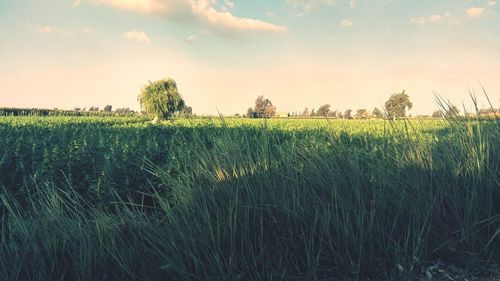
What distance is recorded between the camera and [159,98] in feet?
196

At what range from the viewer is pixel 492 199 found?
9.36ft

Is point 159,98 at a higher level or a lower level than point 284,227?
higher

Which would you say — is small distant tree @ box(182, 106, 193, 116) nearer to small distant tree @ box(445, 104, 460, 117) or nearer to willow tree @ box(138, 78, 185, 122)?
small distant tree @ box(445, 104, 460, 117)

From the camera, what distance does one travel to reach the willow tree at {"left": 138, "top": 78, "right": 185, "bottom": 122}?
6022cm

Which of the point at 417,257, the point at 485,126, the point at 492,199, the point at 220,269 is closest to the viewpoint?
the point at 220,269

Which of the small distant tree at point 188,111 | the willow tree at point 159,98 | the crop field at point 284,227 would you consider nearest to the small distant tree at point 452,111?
the crop field at point 284,227

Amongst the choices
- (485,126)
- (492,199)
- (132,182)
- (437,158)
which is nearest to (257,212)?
(437,158)

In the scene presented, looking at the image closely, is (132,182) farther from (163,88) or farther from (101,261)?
(163,88)

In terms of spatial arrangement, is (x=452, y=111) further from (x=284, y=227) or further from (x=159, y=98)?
(x=159, y=98)

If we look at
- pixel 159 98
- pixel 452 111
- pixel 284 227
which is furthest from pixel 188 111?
pixel 159 98

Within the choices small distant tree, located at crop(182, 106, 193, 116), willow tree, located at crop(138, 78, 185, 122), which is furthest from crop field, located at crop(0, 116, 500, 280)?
willow tree, located at crop(138, 78, 185, 122)

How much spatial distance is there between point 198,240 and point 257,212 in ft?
1.42

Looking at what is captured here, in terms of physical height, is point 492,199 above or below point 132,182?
above

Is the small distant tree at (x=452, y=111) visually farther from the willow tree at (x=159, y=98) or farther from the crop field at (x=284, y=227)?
the willow tree at (x=159, y=98)
